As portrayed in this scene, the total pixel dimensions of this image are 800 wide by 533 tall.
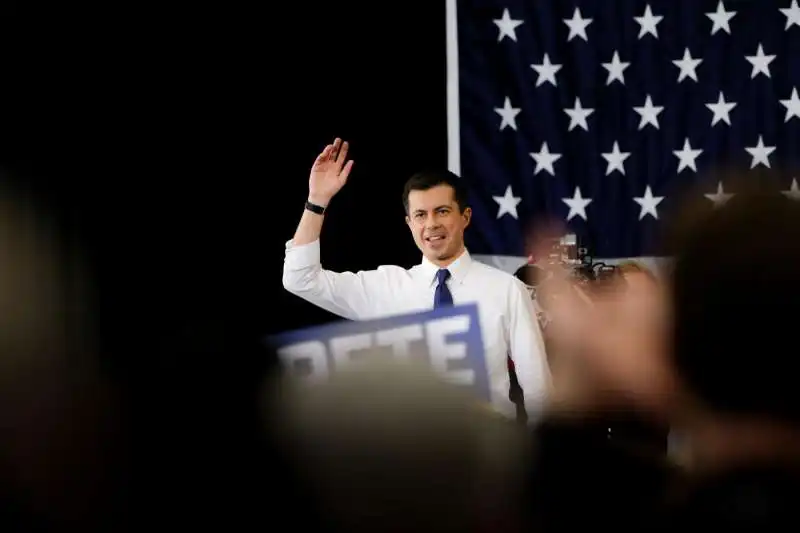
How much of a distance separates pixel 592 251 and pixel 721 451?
2.94 m

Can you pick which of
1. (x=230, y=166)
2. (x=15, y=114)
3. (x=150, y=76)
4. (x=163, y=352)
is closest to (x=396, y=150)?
(x=230, y=166)

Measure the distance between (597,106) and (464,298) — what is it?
1264 millimetres

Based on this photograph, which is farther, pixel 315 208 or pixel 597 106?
pixel 597 106

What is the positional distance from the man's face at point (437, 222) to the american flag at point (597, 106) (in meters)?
0.87

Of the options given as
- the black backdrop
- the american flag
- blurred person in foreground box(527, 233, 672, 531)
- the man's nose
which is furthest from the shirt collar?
blurred person in foreground box(527, 233, 672, 531)

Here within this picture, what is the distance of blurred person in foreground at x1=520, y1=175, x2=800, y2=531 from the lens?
0.54 m

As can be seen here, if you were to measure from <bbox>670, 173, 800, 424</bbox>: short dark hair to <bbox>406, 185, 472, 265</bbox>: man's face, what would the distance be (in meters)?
2.07

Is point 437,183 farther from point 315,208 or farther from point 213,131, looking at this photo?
point 213,131

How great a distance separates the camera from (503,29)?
3.54 metres

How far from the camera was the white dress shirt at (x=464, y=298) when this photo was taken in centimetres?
251

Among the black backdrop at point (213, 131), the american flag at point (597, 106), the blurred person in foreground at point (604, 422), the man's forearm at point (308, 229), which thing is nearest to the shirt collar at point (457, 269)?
the man's forearm at point (308, 229)

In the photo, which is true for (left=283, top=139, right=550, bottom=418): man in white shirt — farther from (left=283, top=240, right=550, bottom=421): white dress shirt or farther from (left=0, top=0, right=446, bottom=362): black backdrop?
(left=0, top=0, right=446, bottom=362): black backdrop

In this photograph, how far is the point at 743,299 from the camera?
21.4 inches

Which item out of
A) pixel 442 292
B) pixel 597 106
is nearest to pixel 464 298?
pixel 442 292
